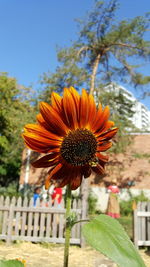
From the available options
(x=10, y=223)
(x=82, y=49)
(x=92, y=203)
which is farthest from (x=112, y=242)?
(x=92, y=203)

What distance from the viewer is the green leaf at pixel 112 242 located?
1.87 ft

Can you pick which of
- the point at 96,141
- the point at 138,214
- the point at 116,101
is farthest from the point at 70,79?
the point at 96,141

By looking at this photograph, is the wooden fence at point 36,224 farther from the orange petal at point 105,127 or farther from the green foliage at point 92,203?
the green foliage at point 92,203

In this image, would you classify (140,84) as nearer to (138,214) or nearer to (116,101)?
(116,101)

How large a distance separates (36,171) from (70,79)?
812 cm

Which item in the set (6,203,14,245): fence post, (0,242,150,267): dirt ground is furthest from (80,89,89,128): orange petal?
(6,203,14,245): fence post

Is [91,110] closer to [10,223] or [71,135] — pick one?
[71,135]

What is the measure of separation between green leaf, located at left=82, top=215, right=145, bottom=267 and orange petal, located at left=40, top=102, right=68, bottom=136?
0.34m

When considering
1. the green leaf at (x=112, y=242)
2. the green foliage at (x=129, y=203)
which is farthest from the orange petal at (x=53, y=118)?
the green foliage at (x=129, y=203)

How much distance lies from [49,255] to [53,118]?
17.8 ft

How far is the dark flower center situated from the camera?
922 mm

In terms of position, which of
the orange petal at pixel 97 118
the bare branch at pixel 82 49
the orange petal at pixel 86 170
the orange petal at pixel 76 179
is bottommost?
the orange petal at pixel 76 179

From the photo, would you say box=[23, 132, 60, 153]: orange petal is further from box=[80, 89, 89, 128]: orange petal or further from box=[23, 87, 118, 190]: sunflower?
box=[80, 89, 89, 128]: orange petal

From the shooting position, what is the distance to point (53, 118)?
87cm
